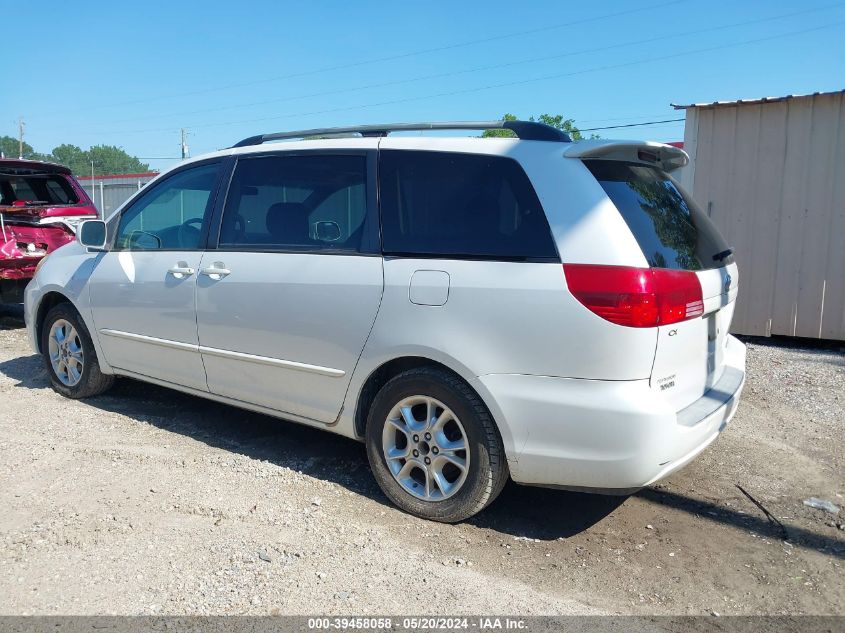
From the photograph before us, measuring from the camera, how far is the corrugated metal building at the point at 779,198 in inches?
302

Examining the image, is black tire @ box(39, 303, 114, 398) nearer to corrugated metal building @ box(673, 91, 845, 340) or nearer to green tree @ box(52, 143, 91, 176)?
corrugated metal building @ box(673, 91, 845, 340)

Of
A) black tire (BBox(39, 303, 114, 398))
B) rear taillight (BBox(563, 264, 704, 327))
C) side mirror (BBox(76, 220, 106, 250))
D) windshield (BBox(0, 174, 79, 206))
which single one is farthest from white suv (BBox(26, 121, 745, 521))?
windshield (BBox(0, 174, 79, 206))

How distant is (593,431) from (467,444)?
618 millimetres

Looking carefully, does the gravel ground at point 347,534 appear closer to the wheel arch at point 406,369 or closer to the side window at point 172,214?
the wheel arch at point 406,369

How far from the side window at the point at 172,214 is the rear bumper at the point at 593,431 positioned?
2.29m

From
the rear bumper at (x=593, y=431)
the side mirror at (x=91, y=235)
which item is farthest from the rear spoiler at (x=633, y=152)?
the side mirror at (x=91, y=235)

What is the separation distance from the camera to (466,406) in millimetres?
3416

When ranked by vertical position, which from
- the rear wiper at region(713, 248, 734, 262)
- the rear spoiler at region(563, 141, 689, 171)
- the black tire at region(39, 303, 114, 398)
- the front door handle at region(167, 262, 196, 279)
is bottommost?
the black tire at region(39, 303, 114, 398)

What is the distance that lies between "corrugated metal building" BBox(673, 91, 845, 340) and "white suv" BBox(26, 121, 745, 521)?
427 centimetres

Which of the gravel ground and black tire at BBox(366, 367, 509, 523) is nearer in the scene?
the gravel ground

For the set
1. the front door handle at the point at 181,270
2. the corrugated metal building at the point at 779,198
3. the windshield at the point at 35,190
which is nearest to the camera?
the front door handle at the point at 181,270

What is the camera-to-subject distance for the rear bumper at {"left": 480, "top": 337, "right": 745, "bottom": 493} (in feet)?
Answer: 10.2

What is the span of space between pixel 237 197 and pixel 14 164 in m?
5.66

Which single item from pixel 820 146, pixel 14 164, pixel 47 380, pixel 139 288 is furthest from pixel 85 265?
pixel 820 146
